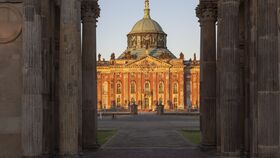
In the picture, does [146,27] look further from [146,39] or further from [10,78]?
[10,78]

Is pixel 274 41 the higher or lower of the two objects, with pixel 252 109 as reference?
higher

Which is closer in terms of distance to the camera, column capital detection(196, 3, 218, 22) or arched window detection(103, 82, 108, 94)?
column capital detection(196, 3, 218, 22)

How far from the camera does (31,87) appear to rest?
19.4 m

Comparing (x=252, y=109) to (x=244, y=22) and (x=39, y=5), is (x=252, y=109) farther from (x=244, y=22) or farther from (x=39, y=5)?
(x=39, y=5)

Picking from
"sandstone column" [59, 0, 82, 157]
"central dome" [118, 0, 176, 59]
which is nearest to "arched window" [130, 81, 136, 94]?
"central dome" [118, 0, 176, 59]

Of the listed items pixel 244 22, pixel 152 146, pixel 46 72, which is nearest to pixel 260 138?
pixel 244 22

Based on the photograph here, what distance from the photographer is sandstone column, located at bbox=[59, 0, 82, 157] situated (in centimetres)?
2067

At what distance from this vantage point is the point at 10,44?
2064 centimetres

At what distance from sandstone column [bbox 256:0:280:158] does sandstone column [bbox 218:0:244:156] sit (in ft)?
6.05

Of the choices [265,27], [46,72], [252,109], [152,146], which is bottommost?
[152,146]

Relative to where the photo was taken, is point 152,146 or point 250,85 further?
point 152,146

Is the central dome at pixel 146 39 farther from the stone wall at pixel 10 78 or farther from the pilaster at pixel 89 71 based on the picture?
the stone wall at pixel 10 78

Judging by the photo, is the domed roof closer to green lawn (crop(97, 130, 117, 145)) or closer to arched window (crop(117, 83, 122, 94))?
arched window (crop(117, 83, 122, 94))

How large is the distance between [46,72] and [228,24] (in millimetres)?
7834
